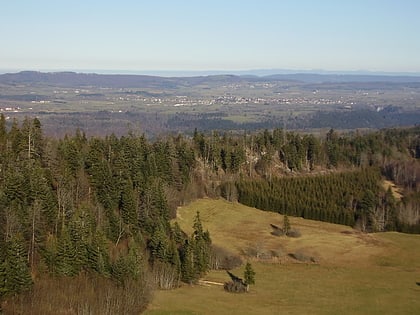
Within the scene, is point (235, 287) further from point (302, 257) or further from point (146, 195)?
point (146, 195)

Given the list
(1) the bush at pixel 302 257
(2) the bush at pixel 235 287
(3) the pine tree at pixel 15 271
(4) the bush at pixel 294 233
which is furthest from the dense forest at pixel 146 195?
(4) the bush at pixel 294 233

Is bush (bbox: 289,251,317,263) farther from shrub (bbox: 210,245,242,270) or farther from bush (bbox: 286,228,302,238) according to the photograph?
bush (bbox: 286,228,302,238)

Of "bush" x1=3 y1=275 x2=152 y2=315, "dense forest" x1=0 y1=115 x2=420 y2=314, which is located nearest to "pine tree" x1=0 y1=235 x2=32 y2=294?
"dense forest" x1=0 y1=115 x2=420 y2=314

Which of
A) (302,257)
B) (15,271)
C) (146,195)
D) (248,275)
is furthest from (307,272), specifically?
(15,271)

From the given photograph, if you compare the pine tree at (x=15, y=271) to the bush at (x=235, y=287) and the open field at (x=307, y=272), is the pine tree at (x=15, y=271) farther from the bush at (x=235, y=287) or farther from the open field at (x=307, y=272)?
the bush at (x=235, y=287)

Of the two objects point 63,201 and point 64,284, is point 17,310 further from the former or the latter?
point 63,201

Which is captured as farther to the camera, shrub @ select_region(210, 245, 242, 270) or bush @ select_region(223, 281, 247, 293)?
shrub @ select_region(210, 245, 242, 270)

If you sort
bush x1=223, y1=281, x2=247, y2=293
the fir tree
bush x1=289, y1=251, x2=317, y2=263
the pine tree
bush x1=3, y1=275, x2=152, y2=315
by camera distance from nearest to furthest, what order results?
1. bush x1=3, y1=275, x2=152, y2=315
2. the pine tree
3. bush x1=223, y1=281, x2=247, y2=293
4. the fir tree
5. bush x1=289, y1=251, x2=317, y2=263
